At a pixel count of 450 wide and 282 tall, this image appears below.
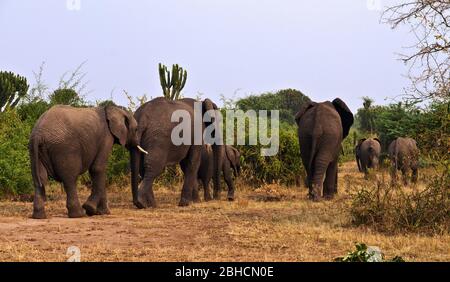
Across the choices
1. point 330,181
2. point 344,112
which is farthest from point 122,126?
point 344,112

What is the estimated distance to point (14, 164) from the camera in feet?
52.5

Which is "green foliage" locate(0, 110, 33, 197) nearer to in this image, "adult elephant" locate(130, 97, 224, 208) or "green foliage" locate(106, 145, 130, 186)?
"green foliage" locate(106, 145, 130, 186)

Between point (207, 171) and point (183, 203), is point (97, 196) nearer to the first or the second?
point (183, 203)

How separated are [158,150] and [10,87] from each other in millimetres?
15421

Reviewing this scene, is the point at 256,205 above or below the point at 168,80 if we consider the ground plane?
below

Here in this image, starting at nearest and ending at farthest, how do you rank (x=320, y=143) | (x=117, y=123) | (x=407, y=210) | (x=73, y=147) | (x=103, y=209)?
(x=407, y=210) < (x=73, y=147) < (x=103, y=209) < (x=117, y=123) < (x=320, y=143)

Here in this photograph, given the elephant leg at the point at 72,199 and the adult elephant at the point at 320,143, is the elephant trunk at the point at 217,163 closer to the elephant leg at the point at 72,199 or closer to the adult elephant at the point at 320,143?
the adult elephant at the point at 320,143

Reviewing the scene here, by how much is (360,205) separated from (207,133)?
551cm

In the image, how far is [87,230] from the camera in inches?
392

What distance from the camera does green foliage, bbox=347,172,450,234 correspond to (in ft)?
32.8

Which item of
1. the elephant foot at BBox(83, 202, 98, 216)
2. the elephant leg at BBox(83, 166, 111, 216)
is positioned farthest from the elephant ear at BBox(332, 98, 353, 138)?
the elephant foot at BBox(83, 202, 98, 216)
